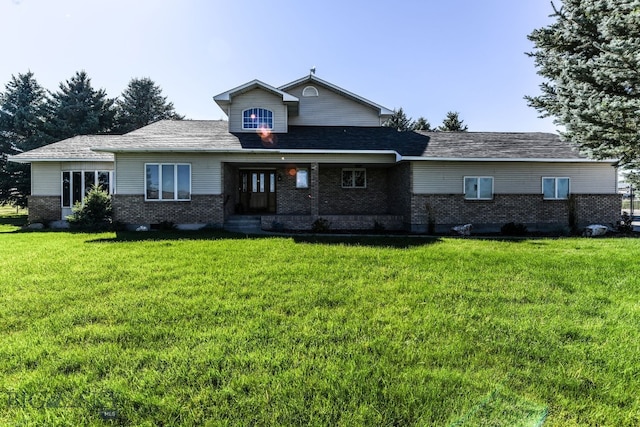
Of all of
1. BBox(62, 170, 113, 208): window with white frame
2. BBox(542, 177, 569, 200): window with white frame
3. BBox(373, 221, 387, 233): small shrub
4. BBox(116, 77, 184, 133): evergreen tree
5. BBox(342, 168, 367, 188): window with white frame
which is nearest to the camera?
BBox(373, 221, 387, 233): small shrub

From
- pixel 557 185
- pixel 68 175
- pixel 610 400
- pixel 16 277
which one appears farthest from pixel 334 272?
pixel 68 175

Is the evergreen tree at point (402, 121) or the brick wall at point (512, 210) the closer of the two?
the brick wall at point (512, 210)

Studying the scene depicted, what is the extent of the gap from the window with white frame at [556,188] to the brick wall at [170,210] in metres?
13.8

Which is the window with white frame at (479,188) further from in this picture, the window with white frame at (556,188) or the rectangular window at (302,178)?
the rectangular window at (302,178)

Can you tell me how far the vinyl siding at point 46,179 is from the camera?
15.7 m

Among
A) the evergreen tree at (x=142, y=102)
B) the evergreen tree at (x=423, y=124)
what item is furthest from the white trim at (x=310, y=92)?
the evergreen tree at (x=142, y=102)

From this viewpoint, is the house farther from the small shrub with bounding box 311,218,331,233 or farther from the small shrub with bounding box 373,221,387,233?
the small shrub with bounding box 311,218,331,233

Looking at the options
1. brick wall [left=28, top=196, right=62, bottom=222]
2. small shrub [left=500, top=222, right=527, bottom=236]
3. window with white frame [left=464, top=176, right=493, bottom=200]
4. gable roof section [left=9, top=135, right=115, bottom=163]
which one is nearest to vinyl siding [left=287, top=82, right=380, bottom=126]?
window with white frame [left=464, top=176, right=493, bottom=200]

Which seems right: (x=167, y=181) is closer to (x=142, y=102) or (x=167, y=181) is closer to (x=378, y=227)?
(x=378, y=227)

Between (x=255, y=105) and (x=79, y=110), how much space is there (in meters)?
23.1

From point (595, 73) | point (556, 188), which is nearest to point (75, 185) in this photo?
point (595, 73)

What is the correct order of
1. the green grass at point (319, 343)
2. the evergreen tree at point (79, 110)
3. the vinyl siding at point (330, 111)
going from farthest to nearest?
the evergreen tree at point (79, 110) → the vinyl siding at point (330, 111) → the green grass at point (319, 343)

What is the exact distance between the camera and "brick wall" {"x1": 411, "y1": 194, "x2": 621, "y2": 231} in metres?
14.0

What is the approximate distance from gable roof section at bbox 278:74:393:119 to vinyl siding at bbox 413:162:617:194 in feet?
16.9
